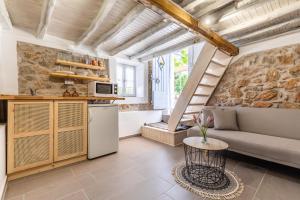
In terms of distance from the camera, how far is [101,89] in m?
3.07

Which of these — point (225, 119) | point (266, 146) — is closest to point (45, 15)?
point (225, 119)

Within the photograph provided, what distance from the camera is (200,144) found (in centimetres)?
202

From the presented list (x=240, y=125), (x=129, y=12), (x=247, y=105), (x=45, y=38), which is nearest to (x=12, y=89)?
(x=45, y=38)

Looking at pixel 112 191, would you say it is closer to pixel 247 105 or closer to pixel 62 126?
pixel 62 126

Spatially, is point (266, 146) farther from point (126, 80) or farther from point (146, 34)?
point (126, 80)

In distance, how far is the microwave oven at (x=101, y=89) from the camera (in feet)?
9.88

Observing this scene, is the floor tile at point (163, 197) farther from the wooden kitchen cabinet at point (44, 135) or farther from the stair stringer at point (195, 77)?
the stair stringer at point (195, 77)

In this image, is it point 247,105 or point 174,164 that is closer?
point 174,164

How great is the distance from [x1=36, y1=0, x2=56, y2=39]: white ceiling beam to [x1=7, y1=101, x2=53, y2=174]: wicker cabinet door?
1.24m

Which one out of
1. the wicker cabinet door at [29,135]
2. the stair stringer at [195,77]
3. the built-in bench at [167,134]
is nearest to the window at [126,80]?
the built-in bench at [167,134]

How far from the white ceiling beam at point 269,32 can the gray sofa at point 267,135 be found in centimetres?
143

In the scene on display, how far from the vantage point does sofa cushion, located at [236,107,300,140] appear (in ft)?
8.07

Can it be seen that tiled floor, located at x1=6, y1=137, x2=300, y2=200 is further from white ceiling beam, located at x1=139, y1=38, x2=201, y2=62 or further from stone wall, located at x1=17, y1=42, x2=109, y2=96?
white ceiling beam, located at x1=139, y1=38, x2=201, y2=62

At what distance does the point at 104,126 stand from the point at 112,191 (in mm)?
1302
